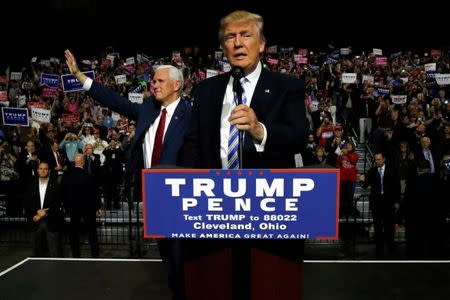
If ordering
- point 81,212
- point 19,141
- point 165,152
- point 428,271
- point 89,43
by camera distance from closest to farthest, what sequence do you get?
point 165,152, point 428,271, point 81,212, point 19,141, point 89,43

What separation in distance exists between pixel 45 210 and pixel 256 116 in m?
5.92

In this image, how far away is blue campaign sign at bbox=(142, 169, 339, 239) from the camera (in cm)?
168

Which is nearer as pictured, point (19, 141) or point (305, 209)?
point (305, 209)

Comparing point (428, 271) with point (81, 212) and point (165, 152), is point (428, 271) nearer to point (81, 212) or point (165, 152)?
point (165, 152)

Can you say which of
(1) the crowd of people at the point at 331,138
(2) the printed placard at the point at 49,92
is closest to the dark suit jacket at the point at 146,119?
(1) the crowd of people at the point at 331,138

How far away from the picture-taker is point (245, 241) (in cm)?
187

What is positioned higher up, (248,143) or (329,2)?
(329,2)

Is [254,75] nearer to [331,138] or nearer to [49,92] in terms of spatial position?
[331,138]

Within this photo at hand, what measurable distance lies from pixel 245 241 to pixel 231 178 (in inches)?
12.4

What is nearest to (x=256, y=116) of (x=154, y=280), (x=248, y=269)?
(x=248, y=269)

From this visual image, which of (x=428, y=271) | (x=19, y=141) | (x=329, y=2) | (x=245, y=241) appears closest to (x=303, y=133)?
(x=245, y=241)

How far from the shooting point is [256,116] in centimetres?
187

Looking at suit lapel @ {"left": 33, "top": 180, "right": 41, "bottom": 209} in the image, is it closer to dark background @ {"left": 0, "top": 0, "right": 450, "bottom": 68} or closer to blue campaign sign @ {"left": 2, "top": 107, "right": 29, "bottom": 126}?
blue campaign sign @ {"left": 2, "top": 107, "right": 29, "bottom": 126}

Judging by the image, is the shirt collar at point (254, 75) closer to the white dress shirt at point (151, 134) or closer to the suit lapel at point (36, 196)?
the white dress shirt at point (151, 134)
